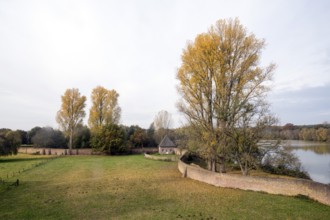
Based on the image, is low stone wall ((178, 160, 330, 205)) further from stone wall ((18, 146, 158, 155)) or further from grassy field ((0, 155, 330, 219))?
stone wall ((18, 146, 158, 155))

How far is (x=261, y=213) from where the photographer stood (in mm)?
10812

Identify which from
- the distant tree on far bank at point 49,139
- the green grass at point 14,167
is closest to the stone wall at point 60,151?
the distant tree on far bank at point 49,139

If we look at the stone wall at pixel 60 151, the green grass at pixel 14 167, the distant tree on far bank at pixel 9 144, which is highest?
the distant tree on far bank at pixel 9 144

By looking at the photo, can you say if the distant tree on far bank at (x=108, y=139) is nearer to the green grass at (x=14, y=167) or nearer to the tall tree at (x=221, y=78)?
the green grass at (x=14, y=167)

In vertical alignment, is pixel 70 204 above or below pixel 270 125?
below

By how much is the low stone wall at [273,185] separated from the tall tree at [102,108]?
32.9m

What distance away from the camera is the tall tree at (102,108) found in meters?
48.1

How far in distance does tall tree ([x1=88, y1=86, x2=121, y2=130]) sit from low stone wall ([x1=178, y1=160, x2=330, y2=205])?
108ft

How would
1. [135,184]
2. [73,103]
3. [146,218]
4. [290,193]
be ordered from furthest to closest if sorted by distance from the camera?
[73,103]
[135,184]
[290,193]
[146,218]

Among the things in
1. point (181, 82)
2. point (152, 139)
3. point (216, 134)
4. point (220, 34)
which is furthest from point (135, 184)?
point (152, 139)

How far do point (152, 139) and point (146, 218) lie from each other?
2283 inches

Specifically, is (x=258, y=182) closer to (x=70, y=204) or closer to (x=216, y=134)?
(x=216, y=134)

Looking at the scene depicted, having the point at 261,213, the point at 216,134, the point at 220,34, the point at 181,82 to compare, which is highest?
the point at 220,34

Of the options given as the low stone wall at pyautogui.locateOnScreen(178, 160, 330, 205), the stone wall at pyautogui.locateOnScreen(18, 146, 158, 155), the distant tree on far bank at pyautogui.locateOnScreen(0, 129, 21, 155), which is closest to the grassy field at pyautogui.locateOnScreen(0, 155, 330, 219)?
the low stone wall at pyautogui.locateOnScreen(178, 160, 330, 205)
